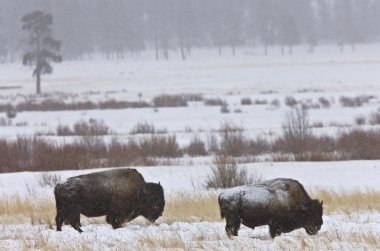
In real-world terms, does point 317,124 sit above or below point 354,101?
below

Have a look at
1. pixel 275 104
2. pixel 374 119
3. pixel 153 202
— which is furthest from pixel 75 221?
pixel 275 104

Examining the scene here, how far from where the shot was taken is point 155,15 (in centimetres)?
12100

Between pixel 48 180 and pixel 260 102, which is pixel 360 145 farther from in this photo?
pixel 260 102

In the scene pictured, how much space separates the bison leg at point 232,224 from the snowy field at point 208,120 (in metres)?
0.11

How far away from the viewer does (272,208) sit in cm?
721

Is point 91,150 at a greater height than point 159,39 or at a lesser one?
lesser

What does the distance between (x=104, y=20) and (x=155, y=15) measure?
12704 mm

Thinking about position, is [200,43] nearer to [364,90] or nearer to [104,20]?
[104,20]

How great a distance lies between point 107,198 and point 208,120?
75.3 feet

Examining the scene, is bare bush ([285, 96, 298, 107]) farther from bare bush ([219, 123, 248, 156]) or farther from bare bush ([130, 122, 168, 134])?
bare bush ([219, 123, 248, 156])

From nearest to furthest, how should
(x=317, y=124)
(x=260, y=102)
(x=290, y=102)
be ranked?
(x=317, y=124) < (x=290, y=102) < (x=260, y=102)

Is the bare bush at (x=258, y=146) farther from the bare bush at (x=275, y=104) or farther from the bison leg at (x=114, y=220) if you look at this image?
the bare bush at (x=275, y=104)

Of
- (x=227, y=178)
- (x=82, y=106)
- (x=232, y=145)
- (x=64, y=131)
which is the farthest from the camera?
(x=82, y=106)

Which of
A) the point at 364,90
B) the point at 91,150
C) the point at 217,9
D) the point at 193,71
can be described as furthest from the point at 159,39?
the point at 91,150
